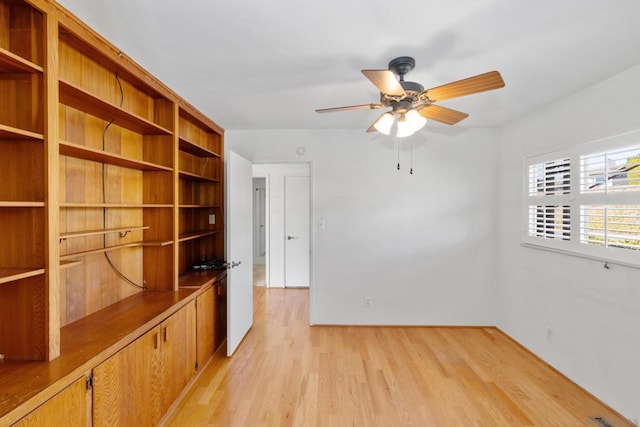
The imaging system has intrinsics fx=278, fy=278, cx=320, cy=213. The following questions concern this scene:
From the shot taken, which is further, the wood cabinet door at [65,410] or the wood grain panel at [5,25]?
the wood grain panel at [5,25]

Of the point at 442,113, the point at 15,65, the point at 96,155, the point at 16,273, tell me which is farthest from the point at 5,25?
the point at 442,113

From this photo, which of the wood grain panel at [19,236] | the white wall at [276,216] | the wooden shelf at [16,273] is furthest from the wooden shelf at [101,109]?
the white wall at [276,216]

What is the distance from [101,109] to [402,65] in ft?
6.10

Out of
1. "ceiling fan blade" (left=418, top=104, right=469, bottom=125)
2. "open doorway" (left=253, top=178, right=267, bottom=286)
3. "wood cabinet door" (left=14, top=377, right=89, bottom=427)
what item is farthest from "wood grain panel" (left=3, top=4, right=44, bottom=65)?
"open doorway" (left=253, top=178, right=267, bottom=286)

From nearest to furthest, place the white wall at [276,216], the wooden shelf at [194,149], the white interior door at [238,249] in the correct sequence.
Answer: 1. the wooden shelf at [194,149]
2. the white interior door at [238,249]
3. the white wall at [276,216]

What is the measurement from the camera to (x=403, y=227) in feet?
10.8

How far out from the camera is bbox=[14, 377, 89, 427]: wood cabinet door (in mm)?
1023

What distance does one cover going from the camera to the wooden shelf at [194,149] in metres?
2.53

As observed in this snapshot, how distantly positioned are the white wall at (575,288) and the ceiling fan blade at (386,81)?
5.58ft

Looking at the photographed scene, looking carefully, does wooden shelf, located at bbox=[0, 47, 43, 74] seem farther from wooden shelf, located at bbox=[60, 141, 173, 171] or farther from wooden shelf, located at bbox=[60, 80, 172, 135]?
wooden shelf, located at bbox=[60, 141, 173, 171]

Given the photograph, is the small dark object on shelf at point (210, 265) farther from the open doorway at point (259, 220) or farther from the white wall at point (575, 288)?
the open doorway at point (259, 220)

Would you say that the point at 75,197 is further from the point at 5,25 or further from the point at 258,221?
the point at 258,221

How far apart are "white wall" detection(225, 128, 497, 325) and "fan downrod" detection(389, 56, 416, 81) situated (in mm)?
1506

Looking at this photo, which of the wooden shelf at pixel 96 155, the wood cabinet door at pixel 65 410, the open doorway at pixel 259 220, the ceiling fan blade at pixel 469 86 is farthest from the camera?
the open doorway at pixel 259 220
